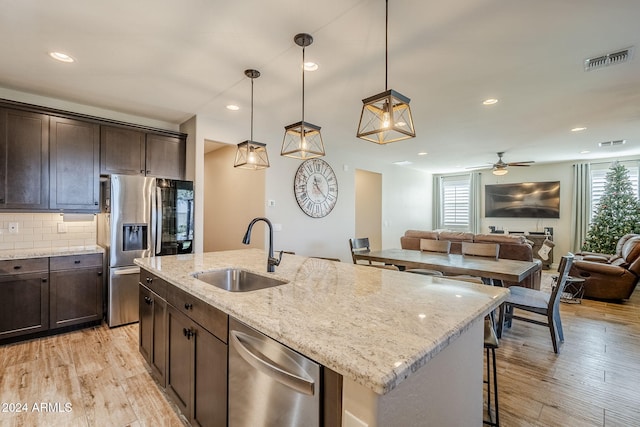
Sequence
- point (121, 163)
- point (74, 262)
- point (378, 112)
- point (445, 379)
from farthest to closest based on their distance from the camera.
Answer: point (121, 163) → point (74, 262) → point (378, 112) → point (445, 379)

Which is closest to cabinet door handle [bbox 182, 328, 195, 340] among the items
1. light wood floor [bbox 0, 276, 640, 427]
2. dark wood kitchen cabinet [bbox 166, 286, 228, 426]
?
dark wood kitchen cabinet [bbox 166, 286, 228, 426]

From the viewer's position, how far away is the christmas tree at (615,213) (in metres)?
5.94

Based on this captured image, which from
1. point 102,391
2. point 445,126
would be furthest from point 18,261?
point 445,126

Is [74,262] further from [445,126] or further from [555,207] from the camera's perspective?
[555,207]

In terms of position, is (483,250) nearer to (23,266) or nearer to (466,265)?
(466,265)

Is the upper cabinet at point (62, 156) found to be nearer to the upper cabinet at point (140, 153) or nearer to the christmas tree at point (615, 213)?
the upper cabinet at point (140, 153)

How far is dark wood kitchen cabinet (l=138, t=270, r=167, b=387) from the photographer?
2.06m

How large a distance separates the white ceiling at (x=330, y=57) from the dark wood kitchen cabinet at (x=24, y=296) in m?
1.84

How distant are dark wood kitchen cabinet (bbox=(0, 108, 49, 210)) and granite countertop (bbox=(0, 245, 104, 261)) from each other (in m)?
0.47

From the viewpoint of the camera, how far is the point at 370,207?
7.48m

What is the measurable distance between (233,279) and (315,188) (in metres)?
3.33

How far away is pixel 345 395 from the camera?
0.87 m

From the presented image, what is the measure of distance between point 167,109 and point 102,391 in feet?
9.96

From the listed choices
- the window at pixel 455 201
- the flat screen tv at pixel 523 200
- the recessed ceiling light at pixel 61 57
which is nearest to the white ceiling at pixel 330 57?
the recessed ceiling light at pixel 61 57
